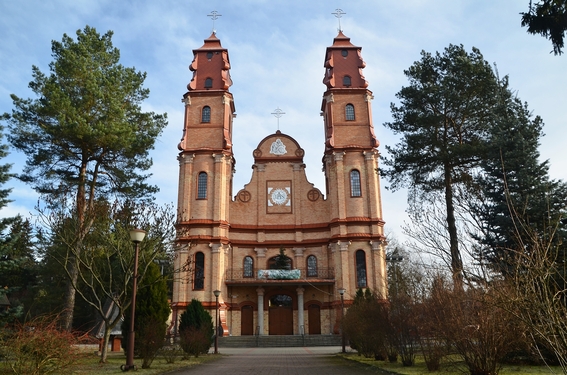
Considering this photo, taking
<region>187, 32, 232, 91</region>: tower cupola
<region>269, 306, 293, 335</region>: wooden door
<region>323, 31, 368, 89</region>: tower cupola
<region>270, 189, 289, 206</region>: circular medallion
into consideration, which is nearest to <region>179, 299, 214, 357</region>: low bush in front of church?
<region>269, 306, 293, 335</region>: wooden door

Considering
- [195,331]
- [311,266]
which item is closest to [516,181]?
[195,331]

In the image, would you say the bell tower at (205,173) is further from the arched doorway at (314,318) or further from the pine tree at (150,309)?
the pine tree at (150,309)

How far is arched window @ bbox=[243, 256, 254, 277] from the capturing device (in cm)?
3496

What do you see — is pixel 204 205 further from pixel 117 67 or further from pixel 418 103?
pixel 418 103

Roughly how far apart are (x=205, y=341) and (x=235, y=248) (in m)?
15.1

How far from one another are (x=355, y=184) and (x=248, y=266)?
10.2 m

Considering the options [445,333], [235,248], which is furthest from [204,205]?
[445,333]

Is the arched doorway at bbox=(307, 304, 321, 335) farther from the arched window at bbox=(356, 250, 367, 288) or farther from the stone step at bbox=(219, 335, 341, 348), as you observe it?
the arched window at bbox=(356, 250, 367, 288)

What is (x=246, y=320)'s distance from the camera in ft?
110

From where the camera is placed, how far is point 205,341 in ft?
65.5

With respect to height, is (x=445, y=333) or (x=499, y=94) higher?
(x=499, y=94)

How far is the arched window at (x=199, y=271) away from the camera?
3228 cm

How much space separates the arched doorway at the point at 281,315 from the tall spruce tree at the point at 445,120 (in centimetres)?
1481

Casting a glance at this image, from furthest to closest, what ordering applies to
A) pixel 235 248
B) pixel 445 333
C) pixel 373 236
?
pixel 235 248 → pixel 373 236 → pixel 445 333
